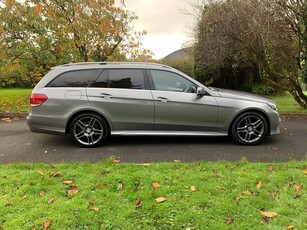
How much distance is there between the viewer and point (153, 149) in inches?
203

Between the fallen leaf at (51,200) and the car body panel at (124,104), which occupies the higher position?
the car body panel at (124,104)

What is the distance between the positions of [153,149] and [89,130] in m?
1.34

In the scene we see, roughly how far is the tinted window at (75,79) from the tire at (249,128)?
9.94ft

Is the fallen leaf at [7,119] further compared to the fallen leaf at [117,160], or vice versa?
the fallen leaf at [7,119]

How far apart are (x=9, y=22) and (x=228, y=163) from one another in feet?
36.9

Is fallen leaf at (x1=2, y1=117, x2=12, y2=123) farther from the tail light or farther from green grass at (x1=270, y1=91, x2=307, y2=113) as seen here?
green grass at (x1=270, y1=91, x2=307, y2=113)

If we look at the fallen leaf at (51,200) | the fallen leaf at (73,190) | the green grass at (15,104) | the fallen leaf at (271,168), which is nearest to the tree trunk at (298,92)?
the fallen leaf at (271,168)

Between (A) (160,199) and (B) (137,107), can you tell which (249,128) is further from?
(A) (160,199)

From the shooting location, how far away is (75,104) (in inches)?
204

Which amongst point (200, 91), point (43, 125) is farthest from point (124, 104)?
point (43, 125)

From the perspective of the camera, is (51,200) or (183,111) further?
(183,111)

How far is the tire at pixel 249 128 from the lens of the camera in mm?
5332

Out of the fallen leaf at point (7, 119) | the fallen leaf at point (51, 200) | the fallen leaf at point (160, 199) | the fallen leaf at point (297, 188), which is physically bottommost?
the fallen leaf at point (51, 200)

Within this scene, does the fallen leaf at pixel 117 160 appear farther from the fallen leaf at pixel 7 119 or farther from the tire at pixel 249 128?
the fallen leaf at pixel 7 119
